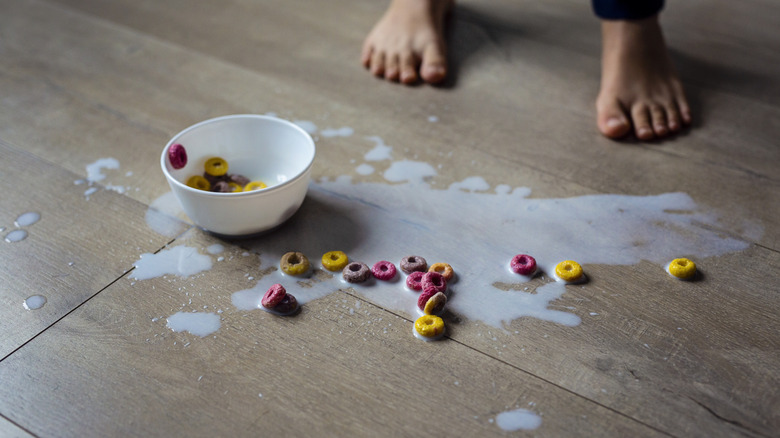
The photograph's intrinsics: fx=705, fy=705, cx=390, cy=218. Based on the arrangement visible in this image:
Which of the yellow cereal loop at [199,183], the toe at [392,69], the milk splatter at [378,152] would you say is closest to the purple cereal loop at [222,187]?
the yellow cereal loop at [199,183]

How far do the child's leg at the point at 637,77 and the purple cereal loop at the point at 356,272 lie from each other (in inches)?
21.8

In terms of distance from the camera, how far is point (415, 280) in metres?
0.92

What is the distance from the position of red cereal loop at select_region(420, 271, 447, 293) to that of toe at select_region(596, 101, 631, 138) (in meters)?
0.50

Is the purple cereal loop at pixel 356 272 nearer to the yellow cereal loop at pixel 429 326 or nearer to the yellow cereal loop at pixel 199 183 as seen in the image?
the yellow cereal loop at pixel 429 326

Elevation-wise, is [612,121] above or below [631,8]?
below

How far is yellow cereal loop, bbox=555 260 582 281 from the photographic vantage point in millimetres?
932

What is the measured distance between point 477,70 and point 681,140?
0.42 meters

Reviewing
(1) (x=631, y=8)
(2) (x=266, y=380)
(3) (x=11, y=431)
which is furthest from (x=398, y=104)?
(3) (x=11, y=431)

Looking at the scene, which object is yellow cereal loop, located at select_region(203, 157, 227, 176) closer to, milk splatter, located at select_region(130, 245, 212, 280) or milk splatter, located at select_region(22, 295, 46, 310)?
milk splatter, located at select_region(130, 245, 212, 280)

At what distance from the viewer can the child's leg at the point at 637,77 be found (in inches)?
49.3

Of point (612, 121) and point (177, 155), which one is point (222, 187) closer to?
point (177, 155)

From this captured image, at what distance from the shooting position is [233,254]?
0.98 meters

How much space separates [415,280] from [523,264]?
15 centimetres

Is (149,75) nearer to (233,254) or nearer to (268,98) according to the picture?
(268,98)
